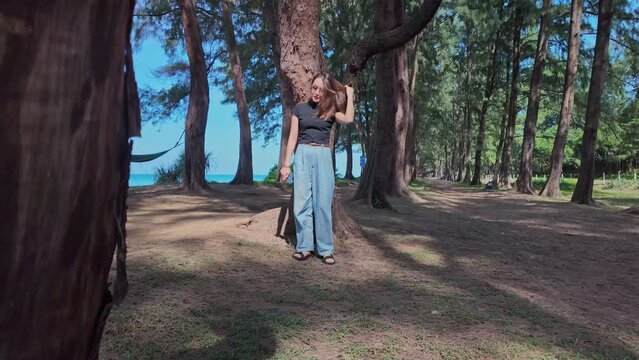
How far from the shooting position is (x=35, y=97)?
1019 millimetres

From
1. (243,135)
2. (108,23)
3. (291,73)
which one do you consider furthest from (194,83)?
(108,23)

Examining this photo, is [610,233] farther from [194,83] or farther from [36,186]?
[194,83]

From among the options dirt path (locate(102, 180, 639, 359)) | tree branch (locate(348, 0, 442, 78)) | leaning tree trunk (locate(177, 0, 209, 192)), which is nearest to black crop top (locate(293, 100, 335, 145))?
dirt path (locate(102, 180, 639, 359))

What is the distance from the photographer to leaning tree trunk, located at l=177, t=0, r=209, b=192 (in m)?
15.0

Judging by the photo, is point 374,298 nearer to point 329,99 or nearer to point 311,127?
point 311,127

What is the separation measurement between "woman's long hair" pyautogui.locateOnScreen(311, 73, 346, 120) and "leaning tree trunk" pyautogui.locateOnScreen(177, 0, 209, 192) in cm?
1051

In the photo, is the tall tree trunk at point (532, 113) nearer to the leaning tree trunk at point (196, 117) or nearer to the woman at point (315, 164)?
the leaning tree trunk at point (196, 117)

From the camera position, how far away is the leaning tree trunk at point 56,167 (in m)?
1.00

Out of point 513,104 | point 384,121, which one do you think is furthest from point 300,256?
point 513,104

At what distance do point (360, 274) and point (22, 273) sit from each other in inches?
160

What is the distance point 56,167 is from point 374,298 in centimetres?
337

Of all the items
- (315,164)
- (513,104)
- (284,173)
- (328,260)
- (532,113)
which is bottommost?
(328,260)

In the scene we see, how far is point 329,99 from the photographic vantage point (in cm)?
510

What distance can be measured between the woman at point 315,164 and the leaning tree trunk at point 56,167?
12.8 feet
